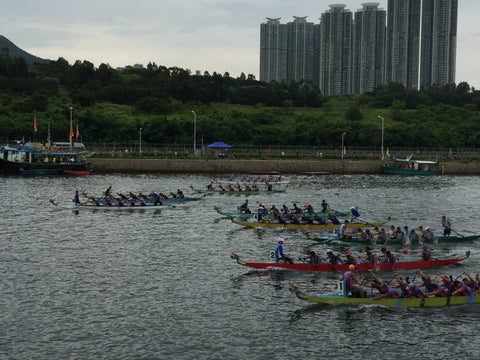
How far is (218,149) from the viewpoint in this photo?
115 m

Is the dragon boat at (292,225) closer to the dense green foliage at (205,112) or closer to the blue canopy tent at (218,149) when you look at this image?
the blue canopy tent at (218,149)

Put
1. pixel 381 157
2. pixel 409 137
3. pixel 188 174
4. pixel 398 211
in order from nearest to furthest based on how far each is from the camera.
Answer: pixel 398 211 → pixel 188 174 → pixel 381 157 → pixel 409 137

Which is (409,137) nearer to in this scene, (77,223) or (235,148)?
(235,148)

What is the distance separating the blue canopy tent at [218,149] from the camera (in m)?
112

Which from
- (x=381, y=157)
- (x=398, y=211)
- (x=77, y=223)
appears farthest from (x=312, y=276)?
(x=381, y=157)

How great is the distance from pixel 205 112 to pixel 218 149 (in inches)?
2043

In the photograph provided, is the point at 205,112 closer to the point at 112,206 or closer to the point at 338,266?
the point at 112,206

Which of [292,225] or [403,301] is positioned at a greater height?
[292,225]

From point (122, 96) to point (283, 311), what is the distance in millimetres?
153903

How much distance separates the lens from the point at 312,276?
33.0 metres

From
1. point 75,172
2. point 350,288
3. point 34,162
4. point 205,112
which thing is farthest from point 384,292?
point 205,112

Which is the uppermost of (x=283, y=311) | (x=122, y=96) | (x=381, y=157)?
(x=122, y=96)

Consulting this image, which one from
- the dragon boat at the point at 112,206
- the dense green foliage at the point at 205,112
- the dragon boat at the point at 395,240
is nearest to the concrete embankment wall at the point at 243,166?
the dense green foliage at the point at 205,112

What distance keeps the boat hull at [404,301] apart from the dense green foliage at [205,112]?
4093 inches
